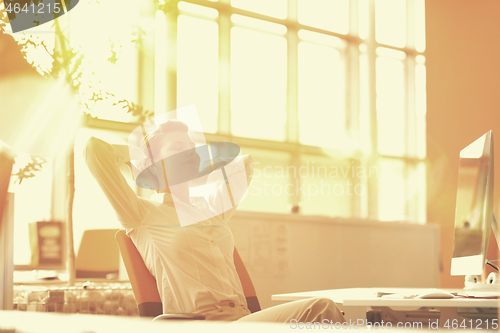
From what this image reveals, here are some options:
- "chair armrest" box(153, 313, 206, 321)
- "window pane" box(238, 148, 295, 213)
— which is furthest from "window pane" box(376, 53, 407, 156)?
"chair armrest" box(153, 313, 206, 321)

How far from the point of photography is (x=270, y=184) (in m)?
7.07

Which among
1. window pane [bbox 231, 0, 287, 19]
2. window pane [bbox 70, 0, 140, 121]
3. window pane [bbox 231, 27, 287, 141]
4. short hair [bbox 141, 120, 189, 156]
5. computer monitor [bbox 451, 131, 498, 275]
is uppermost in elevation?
window pane [bbox 231, 0, 287, 19]

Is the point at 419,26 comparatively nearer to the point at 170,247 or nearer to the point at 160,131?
the point at 160,131

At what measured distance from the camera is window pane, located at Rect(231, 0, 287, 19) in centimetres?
691

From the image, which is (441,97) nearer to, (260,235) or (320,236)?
(320,236)

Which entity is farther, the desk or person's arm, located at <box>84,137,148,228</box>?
person's arm, located at <box>84,137,148,228</box>

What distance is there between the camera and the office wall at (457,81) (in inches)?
179

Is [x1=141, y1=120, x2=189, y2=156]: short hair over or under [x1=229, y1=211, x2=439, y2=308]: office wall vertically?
over

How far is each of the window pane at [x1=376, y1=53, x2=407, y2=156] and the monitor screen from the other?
6299 millimetres

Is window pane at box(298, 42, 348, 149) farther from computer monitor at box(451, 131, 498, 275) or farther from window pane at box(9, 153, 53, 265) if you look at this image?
computer monitor at box(451, 131, 498, 275)

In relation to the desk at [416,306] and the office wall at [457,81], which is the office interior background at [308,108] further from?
the desk at [416,306]

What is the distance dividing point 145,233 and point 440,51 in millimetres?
4211

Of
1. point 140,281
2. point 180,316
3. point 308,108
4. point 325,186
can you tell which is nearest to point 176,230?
point 140,281

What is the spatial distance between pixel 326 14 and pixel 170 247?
6.52 meters
